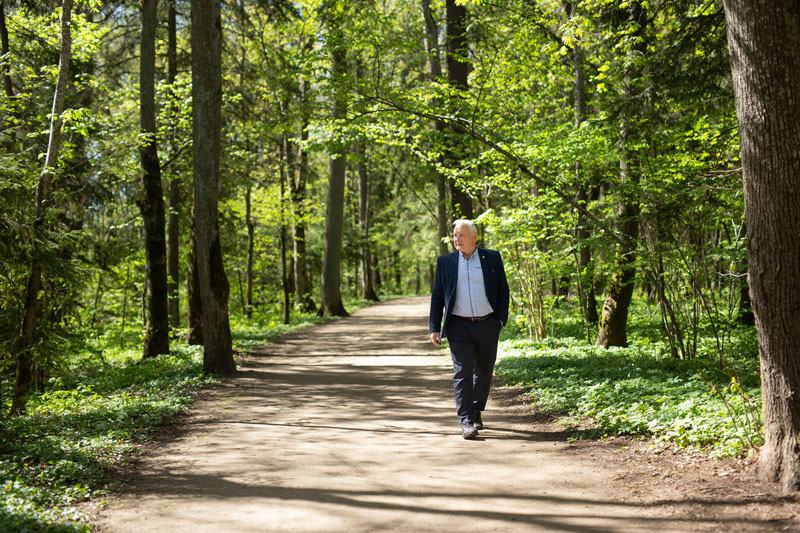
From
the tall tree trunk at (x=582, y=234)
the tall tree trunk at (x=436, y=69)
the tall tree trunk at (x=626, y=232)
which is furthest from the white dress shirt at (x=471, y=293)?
the tall tree trunk at (x=436, y=69)

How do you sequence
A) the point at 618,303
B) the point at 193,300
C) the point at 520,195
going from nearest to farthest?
1. the point at 618,303
2. the point at 520,195
3. the point at 193,300

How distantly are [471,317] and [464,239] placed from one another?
0.78 metres

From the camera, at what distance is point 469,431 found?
600cm

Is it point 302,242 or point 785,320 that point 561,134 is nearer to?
point 785,320

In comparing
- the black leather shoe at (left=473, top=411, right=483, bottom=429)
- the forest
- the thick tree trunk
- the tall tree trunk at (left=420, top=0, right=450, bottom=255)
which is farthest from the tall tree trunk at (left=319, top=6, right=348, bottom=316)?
the black leather shoe at (left=473, top=411, right=483, bottom=429)

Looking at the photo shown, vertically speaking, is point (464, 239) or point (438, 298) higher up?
point (464, 239)

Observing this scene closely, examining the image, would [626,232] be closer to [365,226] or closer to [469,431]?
[469,431]

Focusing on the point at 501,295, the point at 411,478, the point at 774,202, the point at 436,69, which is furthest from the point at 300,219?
the point at 774,202

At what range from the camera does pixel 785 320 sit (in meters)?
4.05

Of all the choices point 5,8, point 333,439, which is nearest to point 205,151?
point 5,8

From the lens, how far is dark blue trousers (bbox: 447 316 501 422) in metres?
6.09

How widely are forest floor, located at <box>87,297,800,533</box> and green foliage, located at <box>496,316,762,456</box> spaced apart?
238mm

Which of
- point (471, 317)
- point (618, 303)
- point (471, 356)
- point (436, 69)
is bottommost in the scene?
point (471, 356)

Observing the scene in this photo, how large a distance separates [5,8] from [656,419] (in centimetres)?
1283
